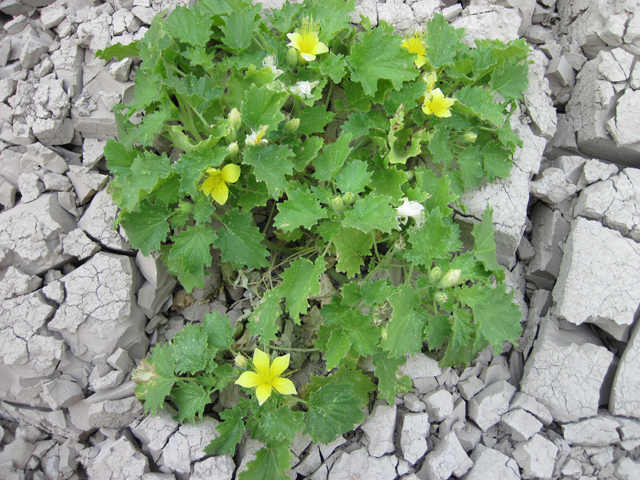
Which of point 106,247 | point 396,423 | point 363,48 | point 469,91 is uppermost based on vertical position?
point 363,48

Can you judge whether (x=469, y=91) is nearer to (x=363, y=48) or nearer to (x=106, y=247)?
(x=363, y=48)

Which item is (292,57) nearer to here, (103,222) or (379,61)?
(379,61)

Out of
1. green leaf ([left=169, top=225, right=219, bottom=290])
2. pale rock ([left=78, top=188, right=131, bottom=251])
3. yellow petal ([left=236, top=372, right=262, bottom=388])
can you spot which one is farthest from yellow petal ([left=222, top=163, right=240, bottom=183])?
yellow petal ([left=236, top=372, right=262, bottom=388])

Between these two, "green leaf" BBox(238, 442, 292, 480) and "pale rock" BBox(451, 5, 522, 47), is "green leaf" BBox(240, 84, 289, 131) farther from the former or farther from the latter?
"green leaf" BBox(238, 442, 292, 480)

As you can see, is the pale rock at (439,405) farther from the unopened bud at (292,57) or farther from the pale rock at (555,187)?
the unopened bud at (292,57)

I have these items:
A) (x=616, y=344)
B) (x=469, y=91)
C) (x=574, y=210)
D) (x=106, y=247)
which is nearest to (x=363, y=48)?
(x=469, y=91)

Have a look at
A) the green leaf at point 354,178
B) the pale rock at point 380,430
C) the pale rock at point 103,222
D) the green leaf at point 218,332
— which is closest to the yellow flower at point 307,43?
the green leaf at point 354,178
